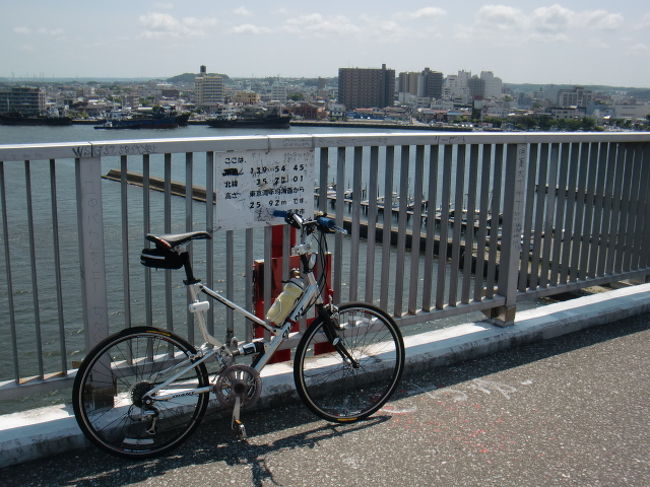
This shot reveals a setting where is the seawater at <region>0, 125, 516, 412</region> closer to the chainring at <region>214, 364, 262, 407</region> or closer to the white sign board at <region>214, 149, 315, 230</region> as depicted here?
the white sign board at <region>214, 149, 315, 230</region>

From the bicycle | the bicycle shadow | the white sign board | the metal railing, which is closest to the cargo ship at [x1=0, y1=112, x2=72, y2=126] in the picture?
the metal railing

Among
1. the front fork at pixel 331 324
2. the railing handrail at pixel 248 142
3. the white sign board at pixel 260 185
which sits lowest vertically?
the front fork at pixel 331 324

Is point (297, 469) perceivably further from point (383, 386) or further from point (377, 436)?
point (383, 386)

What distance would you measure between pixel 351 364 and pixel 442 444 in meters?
0.66

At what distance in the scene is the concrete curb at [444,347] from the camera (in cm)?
309

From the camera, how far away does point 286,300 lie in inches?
136

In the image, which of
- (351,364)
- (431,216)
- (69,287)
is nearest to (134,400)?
(351,364)

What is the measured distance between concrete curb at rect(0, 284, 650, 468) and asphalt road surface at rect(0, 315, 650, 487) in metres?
0.07

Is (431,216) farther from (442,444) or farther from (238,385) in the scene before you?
(238,385)

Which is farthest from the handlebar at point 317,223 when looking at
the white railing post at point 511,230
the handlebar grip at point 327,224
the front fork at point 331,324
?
the white railing post at point 511,230

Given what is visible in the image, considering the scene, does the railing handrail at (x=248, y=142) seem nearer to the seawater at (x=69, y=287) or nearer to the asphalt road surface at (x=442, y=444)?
the asphalt road surface at (x=442, y=444)

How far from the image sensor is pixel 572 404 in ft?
12.6

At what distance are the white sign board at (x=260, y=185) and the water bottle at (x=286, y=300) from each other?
0.42 m

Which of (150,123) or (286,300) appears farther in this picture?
(150,123)
